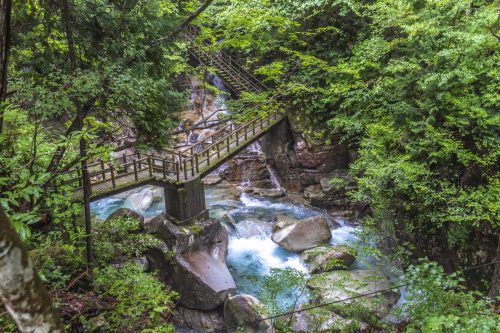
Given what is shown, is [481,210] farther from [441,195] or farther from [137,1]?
[137,1]

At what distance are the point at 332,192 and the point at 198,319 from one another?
27.2 feet

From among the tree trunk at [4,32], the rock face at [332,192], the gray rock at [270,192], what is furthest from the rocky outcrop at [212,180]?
the tree trunk at [4,32]

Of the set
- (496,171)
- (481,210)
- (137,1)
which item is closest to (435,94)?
(496,171)

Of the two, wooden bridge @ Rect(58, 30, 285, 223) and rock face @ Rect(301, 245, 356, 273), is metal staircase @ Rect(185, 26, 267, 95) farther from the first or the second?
rock face @ Rect(301, 245, 356, 273)

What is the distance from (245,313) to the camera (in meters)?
8.41

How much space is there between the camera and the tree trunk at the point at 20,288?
187cm

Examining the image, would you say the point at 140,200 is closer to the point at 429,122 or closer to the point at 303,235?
the point at 303,235

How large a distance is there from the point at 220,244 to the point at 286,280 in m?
4.98

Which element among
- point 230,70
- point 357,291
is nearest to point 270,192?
point 230,70

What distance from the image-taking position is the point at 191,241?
405 inches

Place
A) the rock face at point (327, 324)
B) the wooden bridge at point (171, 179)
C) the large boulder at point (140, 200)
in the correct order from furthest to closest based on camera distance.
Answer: the large boulder at point (140, 200) < the wooden bridge at point (171, 179) < the rock face at point (327, 324)

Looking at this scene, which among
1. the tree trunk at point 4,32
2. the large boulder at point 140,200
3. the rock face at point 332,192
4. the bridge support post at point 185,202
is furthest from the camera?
the large boulder at point 140,200

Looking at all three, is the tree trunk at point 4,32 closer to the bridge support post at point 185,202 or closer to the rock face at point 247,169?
the bridge support post at point 185,202

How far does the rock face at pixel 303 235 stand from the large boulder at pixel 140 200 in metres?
6.54
